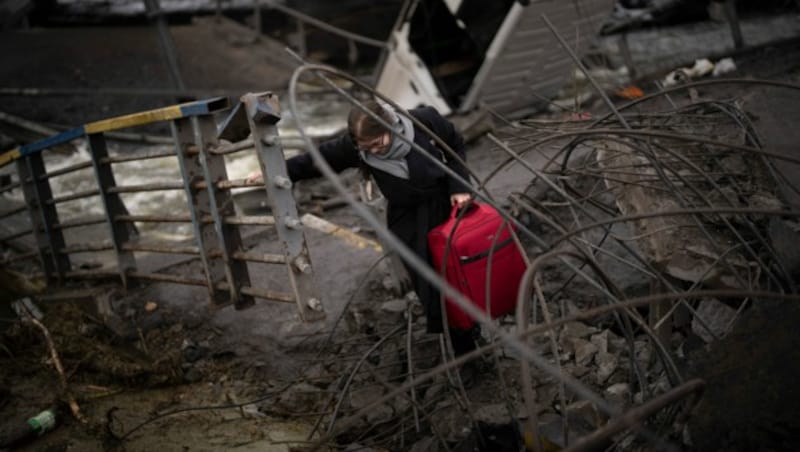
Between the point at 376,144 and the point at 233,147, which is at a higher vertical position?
the point at 376,144

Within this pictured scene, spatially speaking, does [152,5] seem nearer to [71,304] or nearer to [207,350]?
[71,304]

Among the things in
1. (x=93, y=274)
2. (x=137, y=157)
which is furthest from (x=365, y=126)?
(x=93, y=274)

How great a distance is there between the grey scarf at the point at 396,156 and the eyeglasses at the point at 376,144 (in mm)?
40

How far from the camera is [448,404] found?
3.10 metres

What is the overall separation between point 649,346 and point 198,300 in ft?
11.0

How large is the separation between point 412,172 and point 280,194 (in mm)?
841

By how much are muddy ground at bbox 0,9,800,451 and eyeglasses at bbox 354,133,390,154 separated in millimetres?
1157

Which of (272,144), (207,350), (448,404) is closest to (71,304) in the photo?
(207,350)

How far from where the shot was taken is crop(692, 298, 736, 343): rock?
9.33 feet

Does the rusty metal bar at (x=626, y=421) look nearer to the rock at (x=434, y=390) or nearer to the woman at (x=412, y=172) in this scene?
the woman at (x=412, y=172)

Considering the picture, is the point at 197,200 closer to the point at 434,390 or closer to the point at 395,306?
the point at 395,306

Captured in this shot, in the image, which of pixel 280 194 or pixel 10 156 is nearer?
pixel 280 194

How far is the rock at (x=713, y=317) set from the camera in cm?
284

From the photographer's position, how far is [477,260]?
3031mm
